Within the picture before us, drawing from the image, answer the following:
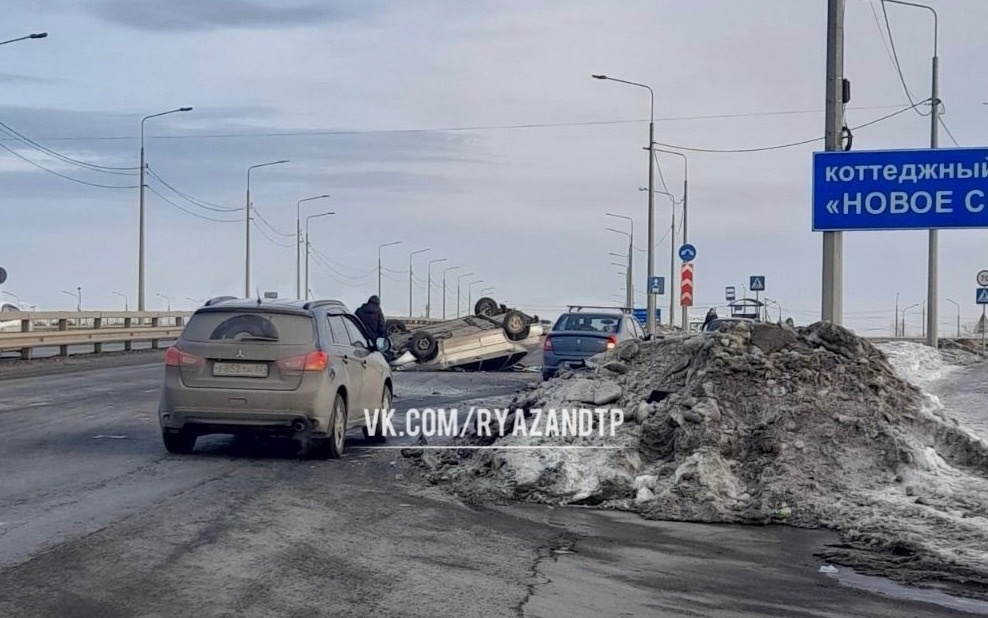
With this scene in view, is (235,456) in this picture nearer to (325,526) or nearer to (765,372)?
(325,526)

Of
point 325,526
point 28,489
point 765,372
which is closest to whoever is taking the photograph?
point 325,526

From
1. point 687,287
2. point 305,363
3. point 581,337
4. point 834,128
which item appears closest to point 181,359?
point 305,363

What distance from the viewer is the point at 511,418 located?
14.0 m

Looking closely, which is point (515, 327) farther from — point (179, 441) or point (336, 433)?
point (179, 441)

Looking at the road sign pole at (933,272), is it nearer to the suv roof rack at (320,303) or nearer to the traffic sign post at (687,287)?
the traffic sign post at (687,287)

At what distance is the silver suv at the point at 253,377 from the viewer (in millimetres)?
13180

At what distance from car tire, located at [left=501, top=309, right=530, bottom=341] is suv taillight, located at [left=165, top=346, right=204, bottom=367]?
1925 centimetres

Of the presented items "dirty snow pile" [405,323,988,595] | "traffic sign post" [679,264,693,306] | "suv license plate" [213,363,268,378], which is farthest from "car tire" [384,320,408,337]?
"suv license plate" [213,363,268,378]

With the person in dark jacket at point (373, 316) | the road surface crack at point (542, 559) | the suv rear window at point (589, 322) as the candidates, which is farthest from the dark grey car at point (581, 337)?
the road surface crack at point (542, 559)

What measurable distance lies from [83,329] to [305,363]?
23.9 metres

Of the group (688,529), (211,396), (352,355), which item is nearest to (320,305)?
(352,355)

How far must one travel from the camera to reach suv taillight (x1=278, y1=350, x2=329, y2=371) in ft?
43.5

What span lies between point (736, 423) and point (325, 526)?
4576 millimetres

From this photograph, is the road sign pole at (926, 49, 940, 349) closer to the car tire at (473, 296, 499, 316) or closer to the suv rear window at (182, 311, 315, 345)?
the car tire at (473, 296, 499, 316)
